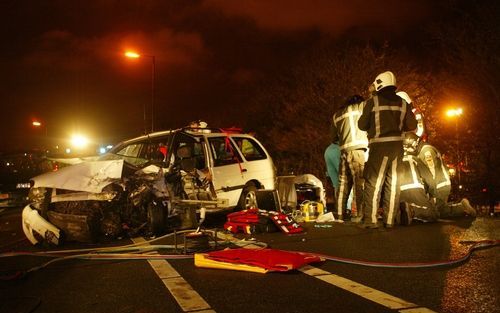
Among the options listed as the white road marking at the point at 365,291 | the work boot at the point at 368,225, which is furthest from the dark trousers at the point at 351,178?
the white road marking at the point at 365,291

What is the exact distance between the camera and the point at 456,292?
3.91 meters

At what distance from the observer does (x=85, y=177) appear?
301 inches

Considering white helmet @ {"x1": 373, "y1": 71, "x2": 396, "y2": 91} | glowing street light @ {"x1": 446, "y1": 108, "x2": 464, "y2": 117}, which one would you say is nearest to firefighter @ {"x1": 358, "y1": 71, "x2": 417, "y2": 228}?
white helmet @ {"x1": 373, "y1": 71, "x2": 396, "y2": 91}

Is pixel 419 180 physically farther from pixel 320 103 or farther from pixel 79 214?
pixel 320 103

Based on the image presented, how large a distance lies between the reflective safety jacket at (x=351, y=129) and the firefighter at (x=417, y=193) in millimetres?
788

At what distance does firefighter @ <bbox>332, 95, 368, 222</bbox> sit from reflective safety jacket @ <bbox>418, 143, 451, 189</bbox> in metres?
1.07

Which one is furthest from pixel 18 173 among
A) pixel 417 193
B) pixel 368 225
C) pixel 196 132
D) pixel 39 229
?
pixel 417 193

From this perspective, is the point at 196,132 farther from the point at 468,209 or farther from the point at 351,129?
the point at 468,209

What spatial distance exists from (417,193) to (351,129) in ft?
4.94

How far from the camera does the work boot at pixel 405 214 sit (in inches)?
303

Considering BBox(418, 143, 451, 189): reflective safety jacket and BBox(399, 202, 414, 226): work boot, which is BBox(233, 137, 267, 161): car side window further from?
BBox(399, 202, 414, 226): work boot

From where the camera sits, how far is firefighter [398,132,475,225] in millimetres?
7871

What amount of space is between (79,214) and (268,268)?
376 cm

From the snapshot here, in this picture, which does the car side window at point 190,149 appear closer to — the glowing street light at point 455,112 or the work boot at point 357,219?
the work boot at point 357,219
